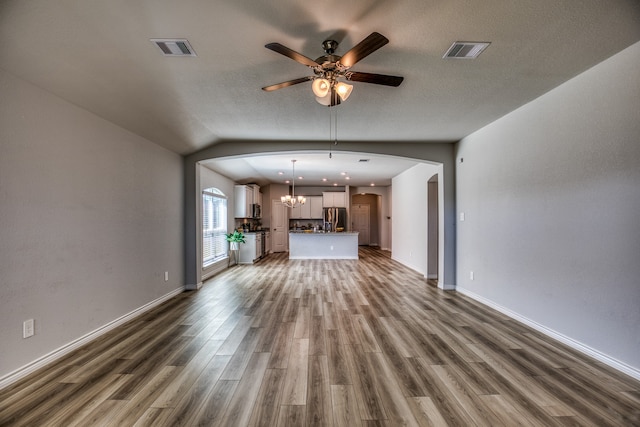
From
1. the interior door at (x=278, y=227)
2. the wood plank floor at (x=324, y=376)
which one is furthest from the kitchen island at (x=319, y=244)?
the wood plank floor at (x=324, y=376)

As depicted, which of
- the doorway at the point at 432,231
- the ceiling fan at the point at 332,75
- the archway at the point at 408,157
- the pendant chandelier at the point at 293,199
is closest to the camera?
the ceiling fan at the point at 332,75

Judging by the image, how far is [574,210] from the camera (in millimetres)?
2777

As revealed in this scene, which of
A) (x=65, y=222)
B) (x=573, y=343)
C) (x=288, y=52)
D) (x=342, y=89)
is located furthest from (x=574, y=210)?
(x=65, y=222)

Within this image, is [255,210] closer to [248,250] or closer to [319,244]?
[248,250]

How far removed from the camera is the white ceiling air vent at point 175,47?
214cm

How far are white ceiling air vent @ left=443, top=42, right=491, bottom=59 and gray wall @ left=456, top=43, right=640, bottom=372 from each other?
47.0 inches

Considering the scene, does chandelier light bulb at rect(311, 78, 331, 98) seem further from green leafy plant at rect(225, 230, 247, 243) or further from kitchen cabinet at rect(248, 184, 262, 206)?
kitchen cabinet at rect(248, 184, 262, 206)

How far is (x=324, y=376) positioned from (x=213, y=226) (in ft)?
18.1

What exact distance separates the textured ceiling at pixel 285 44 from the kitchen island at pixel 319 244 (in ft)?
19.2

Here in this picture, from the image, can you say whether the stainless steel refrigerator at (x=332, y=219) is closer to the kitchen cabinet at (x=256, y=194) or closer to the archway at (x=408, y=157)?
the kitchen cabinet at (x=256, y=194)

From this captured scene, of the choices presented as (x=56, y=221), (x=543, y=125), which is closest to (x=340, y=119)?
(x=543, y=125)

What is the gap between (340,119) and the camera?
12.8ft

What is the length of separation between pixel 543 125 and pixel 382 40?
249 centimetres

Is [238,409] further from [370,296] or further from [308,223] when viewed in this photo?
[308,223]
